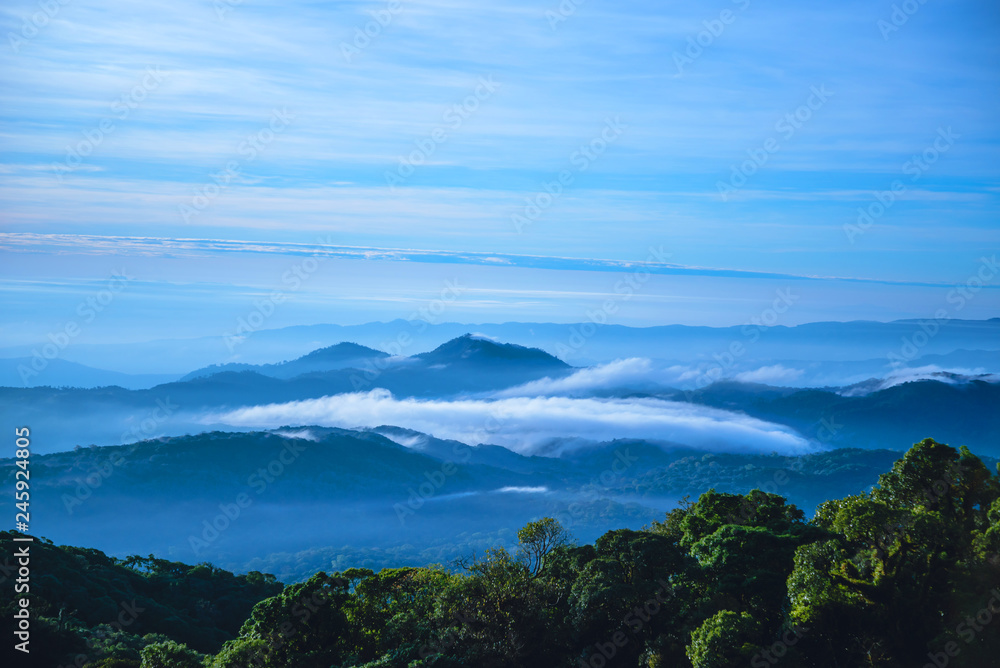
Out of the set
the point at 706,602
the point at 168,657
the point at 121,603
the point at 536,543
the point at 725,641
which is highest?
the point at 536,543

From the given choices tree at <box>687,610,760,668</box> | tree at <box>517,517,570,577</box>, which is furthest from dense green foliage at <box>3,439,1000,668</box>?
tree at <box>517,517,570,577</box>

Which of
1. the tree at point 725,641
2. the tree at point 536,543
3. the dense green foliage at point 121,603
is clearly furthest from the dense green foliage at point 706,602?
the tree at point 536,543

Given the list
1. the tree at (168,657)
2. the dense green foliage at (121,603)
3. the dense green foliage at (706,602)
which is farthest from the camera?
the dense green foliage at (121,603)

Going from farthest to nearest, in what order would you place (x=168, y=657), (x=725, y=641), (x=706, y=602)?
1. (x=168, y=657)
2. (x=706, y=602)
3. (x=725, y=641)

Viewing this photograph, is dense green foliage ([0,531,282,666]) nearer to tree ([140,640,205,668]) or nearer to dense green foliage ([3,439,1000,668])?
tree ([140,640,205,668])

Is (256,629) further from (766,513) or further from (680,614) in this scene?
(766,513)

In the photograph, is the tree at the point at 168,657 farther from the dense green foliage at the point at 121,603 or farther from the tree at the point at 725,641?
the tree at the point at 725,641

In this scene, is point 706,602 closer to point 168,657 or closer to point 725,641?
point 725,641

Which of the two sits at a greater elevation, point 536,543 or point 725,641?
point 536,543

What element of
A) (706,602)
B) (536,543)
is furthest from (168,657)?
(706,602)

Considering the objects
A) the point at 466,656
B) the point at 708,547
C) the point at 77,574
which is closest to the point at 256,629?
the point at 466,656
